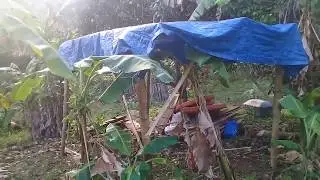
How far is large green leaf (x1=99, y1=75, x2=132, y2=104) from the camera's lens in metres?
5.12

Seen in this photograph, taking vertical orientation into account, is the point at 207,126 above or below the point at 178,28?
below

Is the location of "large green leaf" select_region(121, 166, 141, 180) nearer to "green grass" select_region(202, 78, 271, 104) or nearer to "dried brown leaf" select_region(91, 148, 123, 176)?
"dried brown leaf" select_region(91, 148, 123, 176)

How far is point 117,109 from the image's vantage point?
14.0 meters

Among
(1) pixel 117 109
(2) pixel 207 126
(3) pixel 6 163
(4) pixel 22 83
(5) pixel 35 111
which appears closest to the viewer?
(4) pixel 22 83

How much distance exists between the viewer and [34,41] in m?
3.08

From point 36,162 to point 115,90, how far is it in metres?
4.03

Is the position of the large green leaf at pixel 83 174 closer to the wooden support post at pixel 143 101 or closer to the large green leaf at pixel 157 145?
the large green leaf at pixel 157 145

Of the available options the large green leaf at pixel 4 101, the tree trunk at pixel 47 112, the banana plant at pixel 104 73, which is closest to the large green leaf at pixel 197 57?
the banana plant at pixel 104 73

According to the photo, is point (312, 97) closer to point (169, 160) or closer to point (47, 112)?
point (169, 160)

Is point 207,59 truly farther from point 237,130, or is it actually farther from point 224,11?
point 224,11

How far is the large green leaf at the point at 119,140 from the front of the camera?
5.11 m

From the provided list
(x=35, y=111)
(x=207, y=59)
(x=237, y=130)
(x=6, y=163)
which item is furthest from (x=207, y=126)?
(x=35, y=111)

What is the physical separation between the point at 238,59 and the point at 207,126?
107cm

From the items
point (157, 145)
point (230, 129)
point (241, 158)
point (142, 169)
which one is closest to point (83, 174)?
Result: point (142, 169)
